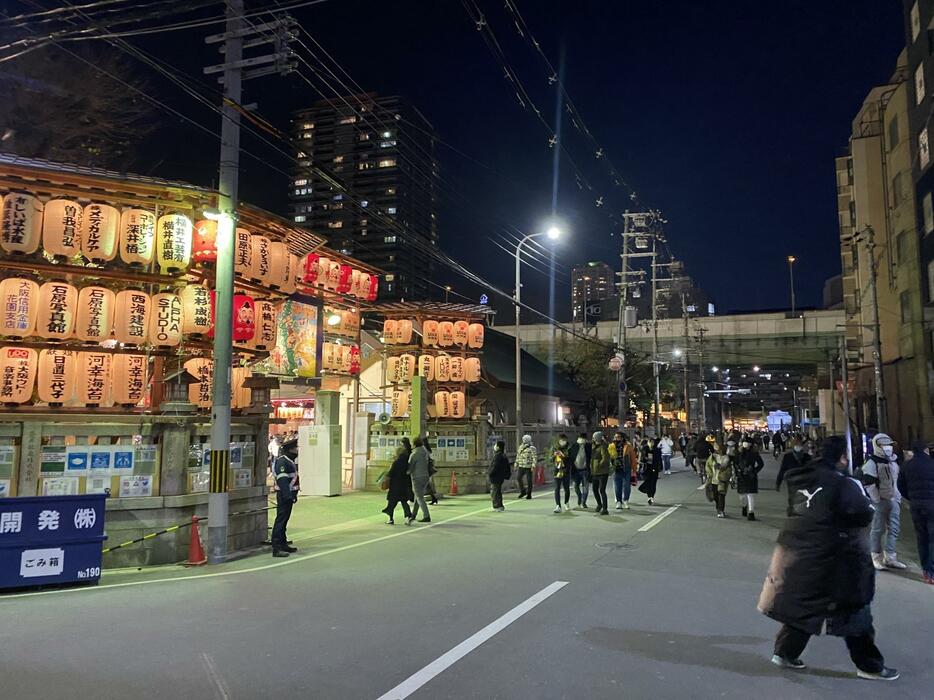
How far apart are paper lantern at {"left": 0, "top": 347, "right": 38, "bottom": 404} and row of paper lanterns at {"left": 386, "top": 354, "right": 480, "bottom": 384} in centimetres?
1371

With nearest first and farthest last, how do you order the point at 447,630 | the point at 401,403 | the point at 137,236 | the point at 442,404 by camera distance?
the point at 447,630
the point at 137,236
the point at 401,403
the point at 442,404

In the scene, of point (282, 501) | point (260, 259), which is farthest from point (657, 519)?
point (260, 259)

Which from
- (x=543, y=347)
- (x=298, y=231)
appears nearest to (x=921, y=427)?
(x=543, y=347)

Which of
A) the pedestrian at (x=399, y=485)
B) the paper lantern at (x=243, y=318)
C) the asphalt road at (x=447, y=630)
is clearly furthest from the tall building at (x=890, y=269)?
the paper lantern at (x=243, y=318)

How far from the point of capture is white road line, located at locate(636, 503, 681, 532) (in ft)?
42.9

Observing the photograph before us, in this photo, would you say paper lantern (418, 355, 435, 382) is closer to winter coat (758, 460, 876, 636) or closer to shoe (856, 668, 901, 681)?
winter coat (758, 460, 876, 636)

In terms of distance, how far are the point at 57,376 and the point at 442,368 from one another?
14285 millimetres

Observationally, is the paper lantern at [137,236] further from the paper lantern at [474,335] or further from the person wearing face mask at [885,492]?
the paper lantern at [474,335]

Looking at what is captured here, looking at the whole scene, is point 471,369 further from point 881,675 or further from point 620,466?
point 881,675

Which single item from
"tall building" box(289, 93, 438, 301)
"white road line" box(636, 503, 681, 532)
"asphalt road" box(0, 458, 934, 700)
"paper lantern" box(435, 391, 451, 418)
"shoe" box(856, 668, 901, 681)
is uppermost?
"tall building" box(289, 93, 438, 301)

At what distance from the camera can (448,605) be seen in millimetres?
7328

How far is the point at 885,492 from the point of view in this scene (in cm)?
949

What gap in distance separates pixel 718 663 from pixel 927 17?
32.7 meters

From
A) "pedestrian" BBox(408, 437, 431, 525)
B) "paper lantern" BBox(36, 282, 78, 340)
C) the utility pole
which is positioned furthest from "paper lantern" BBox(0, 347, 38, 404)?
"pedestrian" BBox(408, 437, 431, 525)
